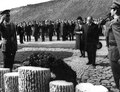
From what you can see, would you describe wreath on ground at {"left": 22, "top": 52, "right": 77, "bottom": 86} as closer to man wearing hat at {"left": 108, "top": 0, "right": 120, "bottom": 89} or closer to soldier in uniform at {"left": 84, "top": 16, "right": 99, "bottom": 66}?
man wearing hat at {"left": 108, "top": 0, "right": 120, "bottom": 89}

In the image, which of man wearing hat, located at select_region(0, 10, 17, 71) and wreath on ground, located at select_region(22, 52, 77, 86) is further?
man wearing hat, located at select_region(0, 10, 17, 71)

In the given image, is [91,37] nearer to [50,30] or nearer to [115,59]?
[115,59]

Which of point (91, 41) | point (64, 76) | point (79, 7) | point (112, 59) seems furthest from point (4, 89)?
point (79, 7)

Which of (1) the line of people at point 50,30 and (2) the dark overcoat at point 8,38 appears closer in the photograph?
(2) the dark overcoat at point 8,38

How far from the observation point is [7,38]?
8422 mm

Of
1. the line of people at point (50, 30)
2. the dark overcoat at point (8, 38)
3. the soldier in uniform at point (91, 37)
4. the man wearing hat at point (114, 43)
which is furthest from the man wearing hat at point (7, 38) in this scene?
the line of people at point (50, 30)

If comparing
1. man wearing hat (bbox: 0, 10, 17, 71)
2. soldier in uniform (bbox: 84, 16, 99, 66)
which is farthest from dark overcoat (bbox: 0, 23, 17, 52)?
soldier in uniform (bbox: 84, 16, 99, 66)

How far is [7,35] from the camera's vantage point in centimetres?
836

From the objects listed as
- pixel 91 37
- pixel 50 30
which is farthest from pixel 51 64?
pixel 50 30

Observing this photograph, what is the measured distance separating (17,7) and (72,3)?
2816cm

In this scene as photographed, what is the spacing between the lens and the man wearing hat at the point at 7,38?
8.16 metres

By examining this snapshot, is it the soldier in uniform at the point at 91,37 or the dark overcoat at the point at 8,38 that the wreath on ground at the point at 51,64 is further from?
the soldier in uniform at the point at 91,37

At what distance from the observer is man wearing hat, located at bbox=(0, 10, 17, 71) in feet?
26.8

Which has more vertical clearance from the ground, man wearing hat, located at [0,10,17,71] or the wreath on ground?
man wearing hat, located at [0,10,17,71]
